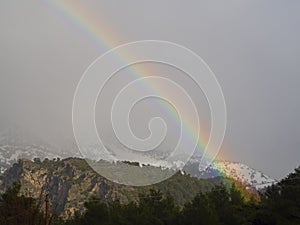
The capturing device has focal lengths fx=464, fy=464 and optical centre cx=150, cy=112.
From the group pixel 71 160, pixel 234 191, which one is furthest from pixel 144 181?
pixel 234 191

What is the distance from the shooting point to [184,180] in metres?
154

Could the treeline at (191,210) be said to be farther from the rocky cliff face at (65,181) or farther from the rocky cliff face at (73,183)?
the rocky cliff face at (65,181)

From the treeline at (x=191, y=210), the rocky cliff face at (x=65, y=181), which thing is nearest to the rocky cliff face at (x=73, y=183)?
the rocky cliff face at (x=65, y=181)

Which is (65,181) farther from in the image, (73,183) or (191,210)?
(191,210)

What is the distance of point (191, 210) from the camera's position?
110 ft

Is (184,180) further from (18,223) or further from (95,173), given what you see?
(18,223)

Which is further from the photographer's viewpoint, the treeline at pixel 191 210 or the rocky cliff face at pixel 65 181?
the rocky cliff face at pixel 65 181

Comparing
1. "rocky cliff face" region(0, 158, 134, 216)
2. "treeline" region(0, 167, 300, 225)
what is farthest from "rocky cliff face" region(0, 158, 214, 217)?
"treeline" region(0, 167, 300, 225)

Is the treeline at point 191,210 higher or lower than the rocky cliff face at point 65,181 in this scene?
lower

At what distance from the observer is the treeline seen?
31.4 metres

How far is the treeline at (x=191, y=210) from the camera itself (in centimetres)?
3140

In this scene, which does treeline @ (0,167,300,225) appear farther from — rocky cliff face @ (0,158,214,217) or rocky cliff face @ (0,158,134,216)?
rocky cliff face @ (0,158,134,216)

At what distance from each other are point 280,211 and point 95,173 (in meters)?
142

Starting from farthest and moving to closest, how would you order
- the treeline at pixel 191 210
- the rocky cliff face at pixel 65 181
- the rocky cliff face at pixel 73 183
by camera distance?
the rocky cliff face at pixel 65 181, the rocky cliff face at pixel 73 183, the treeline at pixel 191 210
